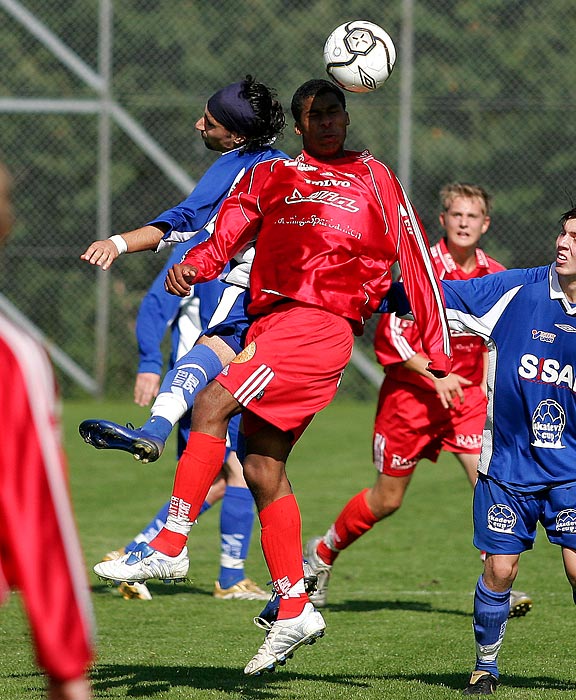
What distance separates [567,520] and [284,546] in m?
1.08

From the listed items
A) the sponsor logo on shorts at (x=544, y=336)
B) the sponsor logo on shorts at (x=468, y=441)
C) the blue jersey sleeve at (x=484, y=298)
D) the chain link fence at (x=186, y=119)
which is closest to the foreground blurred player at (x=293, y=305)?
the blue jersey sleeve at (x=484, y=298)

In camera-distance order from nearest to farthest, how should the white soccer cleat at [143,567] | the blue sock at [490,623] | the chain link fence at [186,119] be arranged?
the white soccer cleat at [143,567], the blue sock at [490,623], the chain link fence at [186,119]

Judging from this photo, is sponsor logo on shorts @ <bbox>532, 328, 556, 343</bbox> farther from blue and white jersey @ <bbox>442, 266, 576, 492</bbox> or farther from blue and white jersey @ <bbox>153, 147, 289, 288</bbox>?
blue and white jersey @ <bbox>153, 147, 289, 288</bbox>

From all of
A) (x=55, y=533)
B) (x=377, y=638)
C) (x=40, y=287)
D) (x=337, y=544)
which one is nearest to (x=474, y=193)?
(x=337, y=544)

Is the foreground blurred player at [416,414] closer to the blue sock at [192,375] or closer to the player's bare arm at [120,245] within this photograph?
the blue sock at [192,375]

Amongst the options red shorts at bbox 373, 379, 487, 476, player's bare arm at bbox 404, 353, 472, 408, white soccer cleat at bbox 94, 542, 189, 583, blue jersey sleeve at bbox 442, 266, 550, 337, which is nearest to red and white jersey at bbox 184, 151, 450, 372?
blue jersey sleeve at bbox 442, 266, 550, 337

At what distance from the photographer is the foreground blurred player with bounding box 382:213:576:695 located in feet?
15.4

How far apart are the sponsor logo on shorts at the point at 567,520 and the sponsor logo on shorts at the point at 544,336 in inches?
25.4

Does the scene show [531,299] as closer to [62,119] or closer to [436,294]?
[436,294]

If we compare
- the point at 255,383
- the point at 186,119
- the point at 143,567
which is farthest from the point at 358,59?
the point at 186,119

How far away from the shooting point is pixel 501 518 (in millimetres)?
4699

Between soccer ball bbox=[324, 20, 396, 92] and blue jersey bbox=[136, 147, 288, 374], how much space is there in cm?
41

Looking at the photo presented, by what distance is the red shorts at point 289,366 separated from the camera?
4.56 metres

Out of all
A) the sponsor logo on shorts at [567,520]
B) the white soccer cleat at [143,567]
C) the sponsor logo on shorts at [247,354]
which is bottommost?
the sponsor logo on shorts at [567,520]
